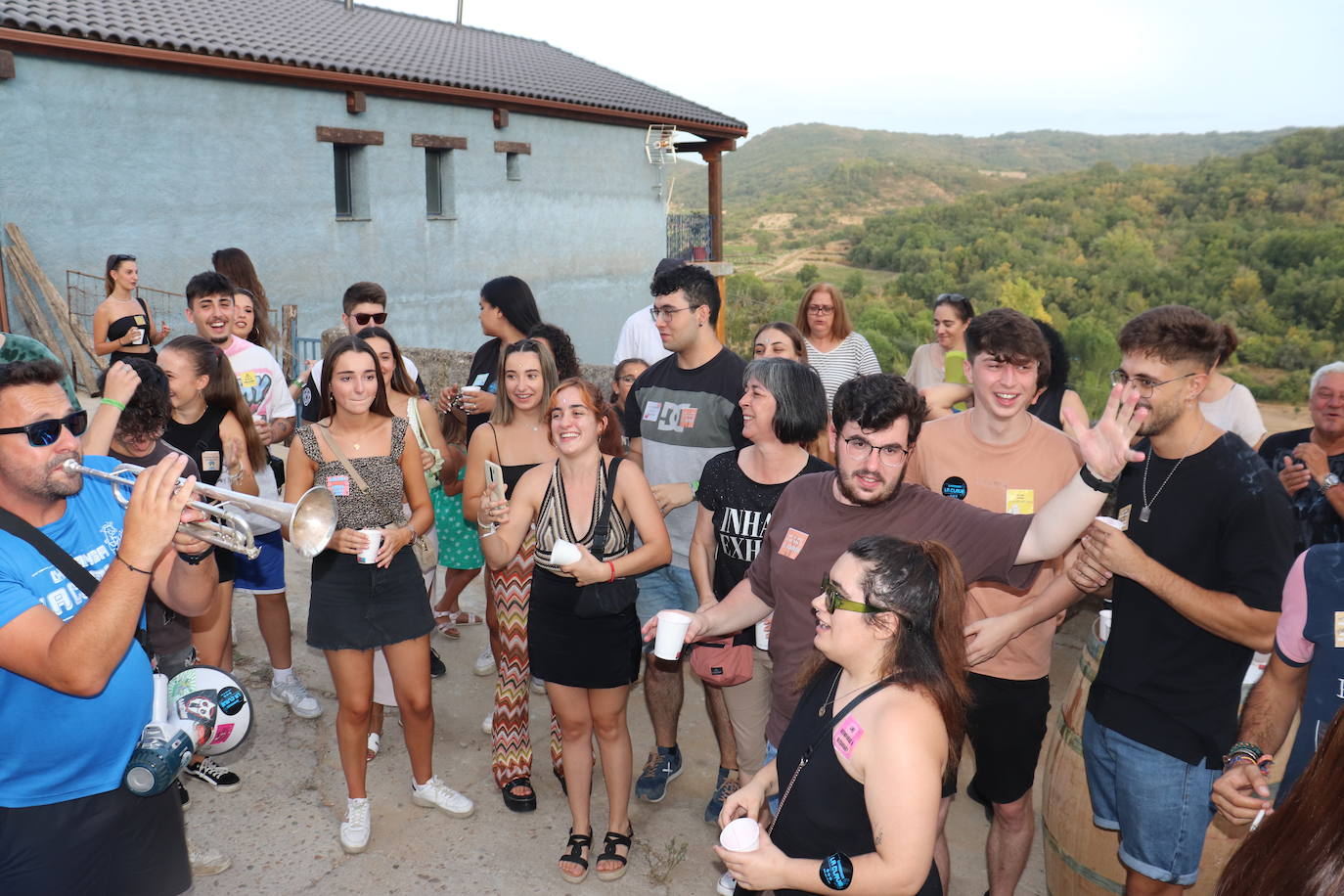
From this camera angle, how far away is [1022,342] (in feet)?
10.9

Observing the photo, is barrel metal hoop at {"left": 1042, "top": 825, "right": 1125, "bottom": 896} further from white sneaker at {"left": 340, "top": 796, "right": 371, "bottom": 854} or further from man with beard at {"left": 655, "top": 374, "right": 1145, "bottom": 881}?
white sneaker at {"left": 340, "top": 796, "right": 371, "bottom": 854}

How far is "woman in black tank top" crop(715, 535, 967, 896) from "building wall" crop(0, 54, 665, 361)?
43.2 ft

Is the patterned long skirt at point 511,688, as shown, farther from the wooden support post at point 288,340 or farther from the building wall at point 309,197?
the building wall at point 309,197

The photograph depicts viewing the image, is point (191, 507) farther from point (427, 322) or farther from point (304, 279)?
point (427, 322)

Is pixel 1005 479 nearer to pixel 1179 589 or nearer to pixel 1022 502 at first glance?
pixel 1022 502

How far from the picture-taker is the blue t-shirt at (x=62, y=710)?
7.75 feet

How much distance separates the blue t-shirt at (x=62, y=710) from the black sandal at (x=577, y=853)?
5.85ft

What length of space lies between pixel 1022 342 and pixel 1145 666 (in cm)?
113

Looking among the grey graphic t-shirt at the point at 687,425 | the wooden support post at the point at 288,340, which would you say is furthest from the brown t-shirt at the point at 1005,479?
the wooden support post at the point at 288,340

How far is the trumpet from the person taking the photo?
2.62 metres

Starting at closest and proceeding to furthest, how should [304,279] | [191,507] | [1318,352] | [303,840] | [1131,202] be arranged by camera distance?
[191,507] → [303,840] → [304,279] → [1318,352] → [1131,202]

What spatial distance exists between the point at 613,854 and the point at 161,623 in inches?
78.8

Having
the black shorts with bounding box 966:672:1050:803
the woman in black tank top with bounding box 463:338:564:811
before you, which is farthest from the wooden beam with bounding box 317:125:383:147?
the black shorts with bounding box 966:672:1050:803

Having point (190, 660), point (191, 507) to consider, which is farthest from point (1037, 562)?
point (190, 660)
